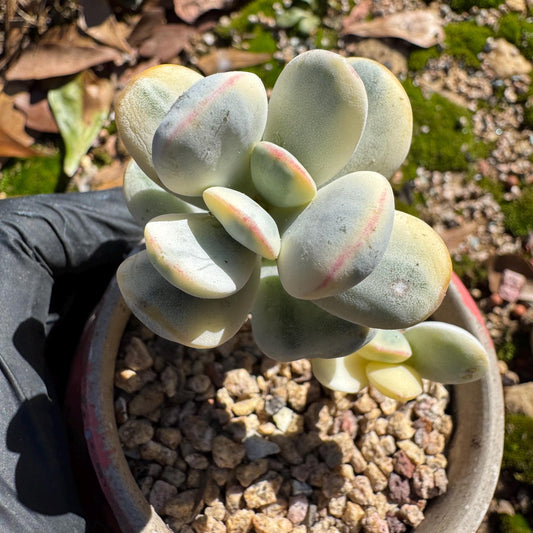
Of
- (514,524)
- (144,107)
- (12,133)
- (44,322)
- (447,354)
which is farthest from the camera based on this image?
(12,133)

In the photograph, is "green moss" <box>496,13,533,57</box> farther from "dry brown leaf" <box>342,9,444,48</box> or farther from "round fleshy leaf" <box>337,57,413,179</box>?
"round fleshy leaf" <box>337,57,413,179</box>

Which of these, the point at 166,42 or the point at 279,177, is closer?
the point at 279,177

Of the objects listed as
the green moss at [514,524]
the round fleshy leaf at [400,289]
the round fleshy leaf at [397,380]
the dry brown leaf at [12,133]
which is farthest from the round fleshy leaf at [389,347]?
the dry brown leaf at [12,133]

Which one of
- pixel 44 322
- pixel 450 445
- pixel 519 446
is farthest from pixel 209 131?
pixel 519 446

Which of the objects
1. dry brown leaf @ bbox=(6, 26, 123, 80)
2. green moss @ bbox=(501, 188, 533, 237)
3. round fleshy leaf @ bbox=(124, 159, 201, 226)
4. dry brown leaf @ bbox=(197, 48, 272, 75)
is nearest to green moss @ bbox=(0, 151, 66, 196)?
dry brown leaf @ bbox=(6, 26, 123, 80)

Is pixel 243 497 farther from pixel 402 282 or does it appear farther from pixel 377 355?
pixel 402 282

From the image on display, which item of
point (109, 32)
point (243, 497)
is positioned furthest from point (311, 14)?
point (243, 497)

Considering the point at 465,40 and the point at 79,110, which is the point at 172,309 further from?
the point at 465,40

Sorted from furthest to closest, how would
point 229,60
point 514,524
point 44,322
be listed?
point 229,60 < point 514,524 < point 44,322

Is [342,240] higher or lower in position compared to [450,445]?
higher
